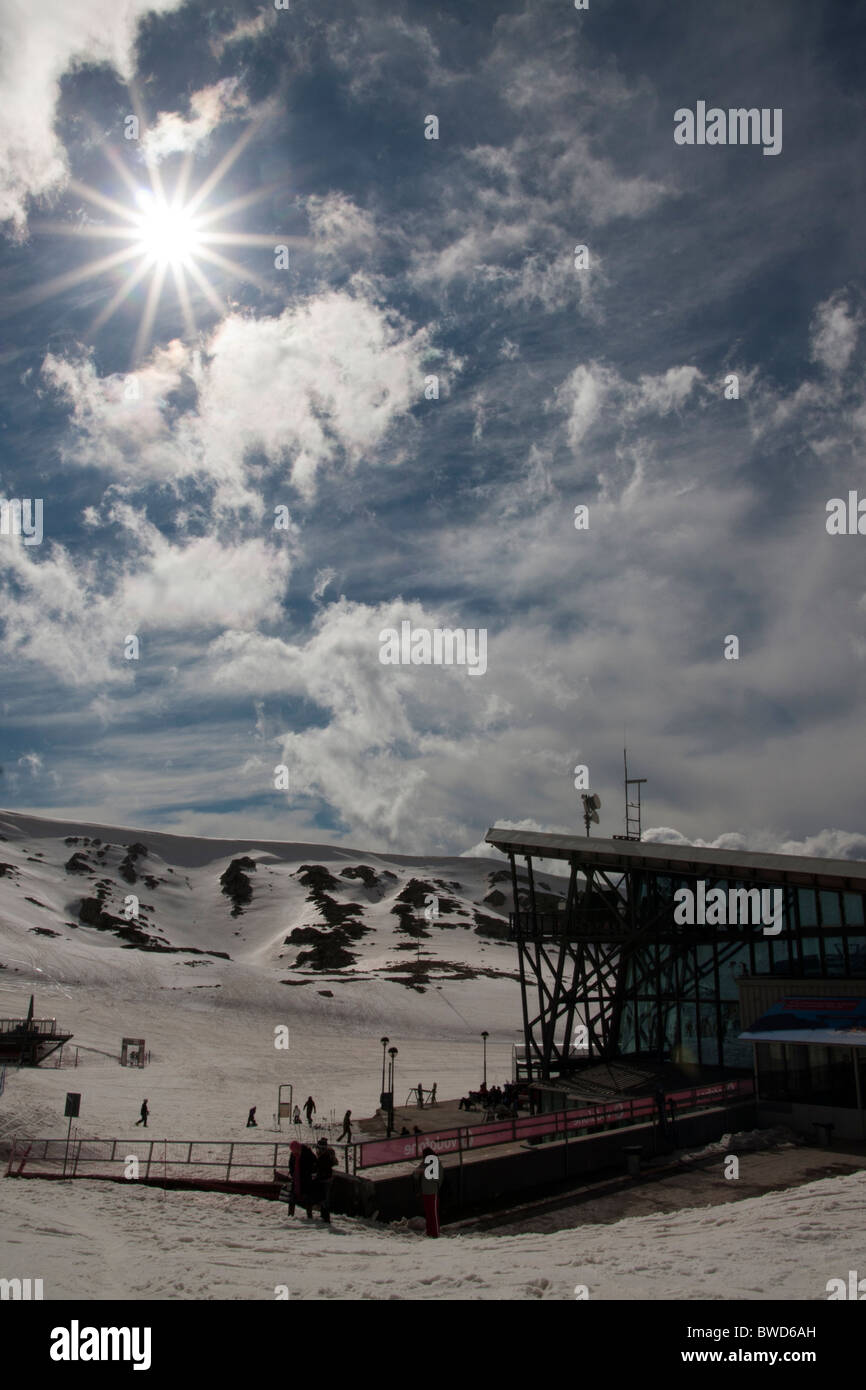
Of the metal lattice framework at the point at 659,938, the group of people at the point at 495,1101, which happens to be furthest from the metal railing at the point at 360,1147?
the group of people at the point at 495,1101

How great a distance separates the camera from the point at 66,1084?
1468 inches

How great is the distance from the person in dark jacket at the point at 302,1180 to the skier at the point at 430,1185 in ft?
7.00

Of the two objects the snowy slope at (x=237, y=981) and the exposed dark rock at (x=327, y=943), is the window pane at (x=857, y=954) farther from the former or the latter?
the exposed dark rock at (x=327, y=943)

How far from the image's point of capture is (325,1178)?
15977 millimetres

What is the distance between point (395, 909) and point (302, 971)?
139 ft

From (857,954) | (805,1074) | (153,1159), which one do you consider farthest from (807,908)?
(153,1159)

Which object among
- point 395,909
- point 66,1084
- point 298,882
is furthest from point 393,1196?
point 298,882

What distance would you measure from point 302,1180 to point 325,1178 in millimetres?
635

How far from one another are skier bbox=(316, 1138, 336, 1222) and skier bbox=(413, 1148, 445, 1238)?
179 cm

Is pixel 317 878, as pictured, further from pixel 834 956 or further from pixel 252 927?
pixel 834 956

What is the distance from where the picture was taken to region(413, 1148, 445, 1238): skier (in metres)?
15.3

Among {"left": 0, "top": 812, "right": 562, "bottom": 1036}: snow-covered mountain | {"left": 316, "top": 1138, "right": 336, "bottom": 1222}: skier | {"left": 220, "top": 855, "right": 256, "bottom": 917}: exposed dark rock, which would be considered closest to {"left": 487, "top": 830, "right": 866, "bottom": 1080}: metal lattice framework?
{"left": 316, "top": 1138, "right": 336, "bottom": 1222}: skier
